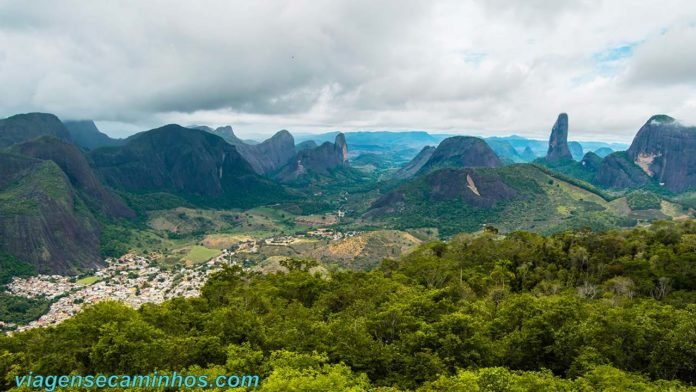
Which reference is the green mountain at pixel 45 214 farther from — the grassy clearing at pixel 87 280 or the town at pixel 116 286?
the grassy clearing at pixel 87 280

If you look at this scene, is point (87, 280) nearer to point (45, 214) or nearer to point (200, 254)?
point (200, 254)

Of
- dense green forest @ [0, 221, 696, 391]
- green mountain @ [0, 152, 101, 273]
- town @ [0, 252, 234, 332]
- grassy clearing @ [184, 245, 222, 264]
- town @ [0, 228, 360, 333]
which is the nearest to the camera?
dense green forest @ [0, 221, 696, 391]

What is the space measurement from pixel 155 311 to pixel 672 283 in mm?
55985

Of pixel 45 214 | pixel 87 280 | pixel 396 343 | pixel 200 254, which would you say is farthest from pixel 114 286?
pixel 396 343

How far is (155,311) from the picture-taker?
36.9 meters

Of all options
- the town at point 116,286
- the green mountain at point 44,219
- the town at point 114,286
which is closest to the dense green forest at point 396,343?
the town at point 116,286

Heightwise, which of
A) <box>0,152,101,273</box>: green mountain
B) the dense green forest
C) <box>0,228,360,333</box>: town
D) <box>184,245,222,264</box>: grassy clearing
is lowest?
<box>184,245,222,264</box>: grassy clearing

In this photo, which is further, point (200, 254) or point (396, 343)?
point (200, 254)

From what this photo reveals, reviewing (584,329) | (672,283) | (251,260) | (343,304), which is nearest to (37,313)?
(251,260)

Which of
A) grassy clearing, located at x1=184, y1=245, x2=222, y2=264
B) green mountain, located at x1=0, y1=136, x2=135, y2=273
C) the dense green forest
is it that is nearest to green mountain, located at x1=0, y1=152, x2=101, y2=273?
green mountain, located at x1=0, y1=136, x2=135, y2=273

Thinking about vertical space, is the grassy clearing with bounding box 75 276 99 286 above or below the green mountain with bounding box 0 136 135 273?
below

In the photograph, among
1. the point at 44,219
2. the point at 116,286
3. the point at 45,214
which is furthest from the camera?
the point at 45,214

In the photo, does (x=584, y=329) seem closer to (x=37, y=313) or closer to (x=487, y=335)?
(x=487, y=335)

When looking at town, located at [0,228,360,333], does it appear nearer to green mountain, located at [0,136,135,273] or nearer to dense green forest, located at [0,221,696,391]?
green mountain, located at [0,136,135,273]
